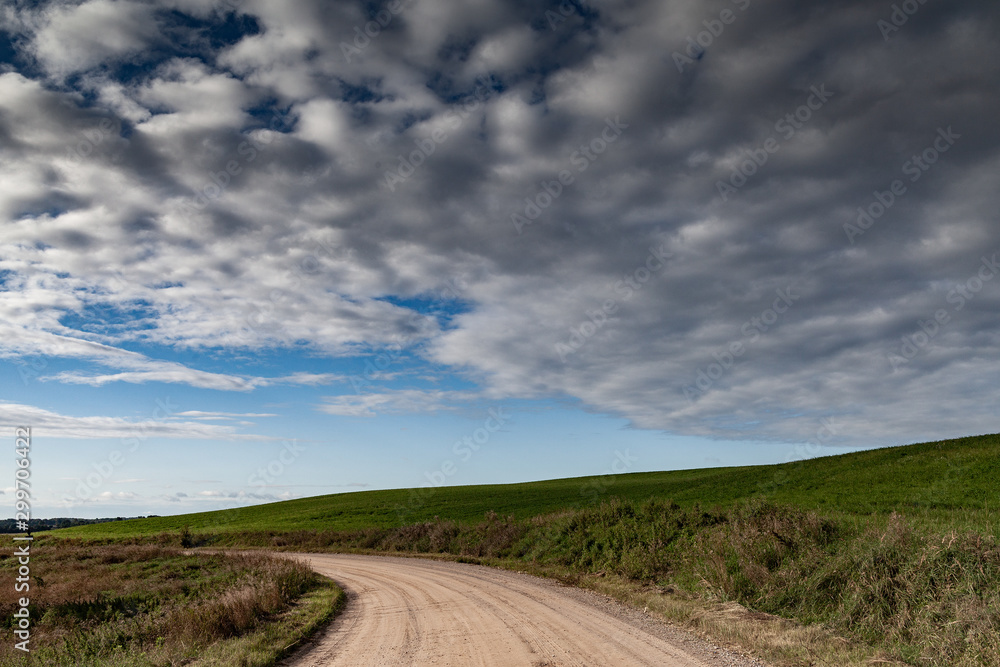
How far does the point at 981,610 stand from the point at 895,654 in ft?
6.46

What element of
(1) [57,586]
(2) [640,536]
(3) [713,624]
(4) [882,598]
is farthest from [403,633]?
(1) [57,586]

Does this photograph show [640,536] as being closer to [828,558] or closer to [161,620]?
[828,558]

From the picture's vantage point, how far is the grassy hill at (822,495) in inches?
1059

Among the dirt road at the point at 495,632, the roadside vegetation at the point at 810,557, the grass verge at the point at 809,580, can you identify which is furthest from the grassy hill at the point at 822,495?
the dirt road at the point at 495,632

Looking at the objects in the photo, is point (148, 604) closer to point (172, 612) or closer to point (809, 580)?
point (172, 612)

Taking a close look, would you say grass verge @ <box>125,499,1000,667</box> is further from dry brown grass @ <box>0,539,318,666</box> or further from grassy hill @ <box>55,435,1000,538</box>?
dry brown grass @ <box>0,539,318,666</box>

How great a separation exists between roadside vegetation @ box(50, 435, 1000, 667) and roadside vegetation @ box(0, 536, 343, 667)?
9.68 m

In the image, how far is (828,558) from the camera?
1546 centimetres

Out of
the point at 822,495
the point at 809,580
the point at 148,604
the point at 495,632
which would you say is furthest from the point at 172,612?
the point at 822,495

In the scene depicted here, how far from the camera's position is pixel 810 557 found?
51.7 ft

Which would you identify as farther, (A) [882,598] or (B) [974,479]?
(B) [974,479]

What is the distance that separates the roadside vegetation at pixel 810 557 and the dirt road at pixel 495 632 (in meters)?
1.44

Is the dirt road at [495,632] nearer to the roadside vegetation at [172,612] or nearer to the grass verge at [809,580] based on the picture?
the roadside vegetation at [172,612]

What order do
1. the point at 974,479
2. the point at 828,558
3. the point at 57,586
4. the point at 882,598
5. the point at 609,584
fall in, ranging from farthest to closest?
the point at 974,479, the point at 57,586, the point at 609,584, the point at 828,558, the point at 882,598
